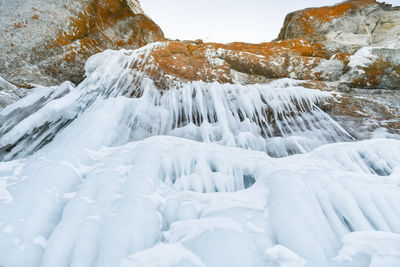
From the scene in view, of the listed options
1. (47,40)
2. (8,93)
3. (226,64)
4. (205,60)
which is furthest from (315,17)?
(8,93)

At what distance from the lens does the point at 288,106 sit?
16.8 ft

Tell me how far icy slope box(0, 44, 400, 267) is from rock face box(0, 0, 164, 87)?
2910mm

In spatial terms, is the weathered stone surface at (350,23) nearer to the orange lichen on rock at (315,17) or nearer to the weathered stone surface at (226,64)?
the orange lichen on rock at (315,17)

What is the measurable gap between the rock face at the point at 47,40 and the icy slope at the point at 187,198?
2910mm

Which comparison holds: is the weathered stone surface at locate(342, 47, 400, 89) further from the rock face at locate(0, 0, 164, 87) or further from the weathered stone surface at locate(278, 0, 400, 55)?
the rock face at locate(0, 0, 164, 87)

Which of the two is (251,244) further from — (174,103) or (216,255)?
(174,103)

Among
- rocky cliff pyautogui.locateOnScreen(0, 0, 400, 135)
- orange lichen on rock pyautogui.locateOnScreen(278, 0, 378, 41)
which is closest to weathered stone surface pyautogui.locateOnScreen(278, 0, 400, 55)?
orange lichen on rock pyautogui.locateOnScreen(278, 0, 378, 41)

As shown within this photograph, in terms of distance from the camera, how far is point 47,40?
22.6ft

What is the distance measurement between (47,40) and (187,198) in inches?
300

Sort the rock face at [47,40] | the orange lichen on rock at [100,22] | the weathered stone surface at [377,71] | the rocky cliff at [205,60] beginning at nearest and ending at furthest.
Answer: the rocky cliff at [205,60] < the weathered stone surface at [377,71] < the rock face at [47,40] < the orange lichen on rock at [100,22]

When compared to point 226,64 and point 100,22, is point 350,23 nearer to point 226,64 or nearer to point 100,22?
point 226,64

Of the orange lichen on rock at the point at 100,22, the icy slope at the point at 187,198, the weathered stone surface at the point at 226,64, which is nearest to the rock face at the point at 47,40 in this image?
the orange lichen on rock at the point at 100,22

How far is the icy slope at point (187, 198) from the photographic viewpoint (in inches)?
70.8

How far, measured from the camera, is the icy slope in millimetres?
1798
